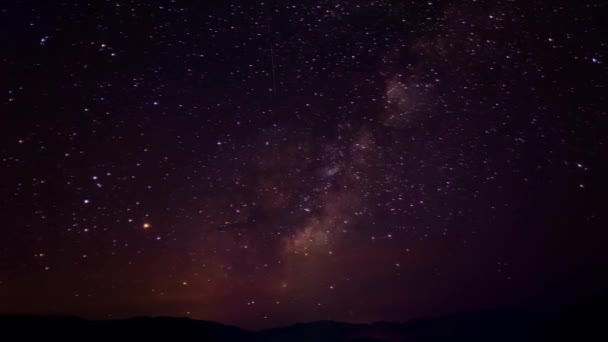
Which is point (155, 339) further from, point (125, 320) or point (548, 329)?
point (548, 329)

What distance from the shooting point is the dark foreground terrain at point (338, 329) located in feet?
120

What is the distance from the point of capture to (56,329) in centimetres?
3653

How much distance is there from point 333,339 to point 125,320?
119 feet

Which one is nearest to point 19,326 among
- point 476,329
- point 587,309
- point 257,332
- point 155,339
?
point 155,339

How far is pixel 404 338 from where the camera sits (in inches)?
3260

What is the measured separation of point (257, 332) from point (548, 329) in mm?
47104

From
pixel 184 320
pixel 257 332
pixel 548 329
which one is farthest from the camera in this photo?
pixel 257 332

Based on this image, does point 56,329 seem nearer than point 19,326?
No

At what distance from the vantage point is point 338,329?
75875mm

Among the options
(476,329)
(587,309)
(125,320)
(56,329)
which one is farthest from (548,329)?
(56,329)

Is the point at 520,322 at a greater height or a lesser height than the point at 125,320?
lesser

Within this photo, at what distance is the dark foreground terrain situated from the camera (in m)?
36.6

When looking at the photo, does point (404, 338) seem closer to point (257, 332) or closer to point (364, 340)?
point (364, 340)

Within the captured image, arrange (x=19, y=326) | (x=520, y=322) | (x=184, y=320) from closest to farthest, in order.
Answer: (x=19, y=326), (x=184, y=320), (x=520, y=322)
